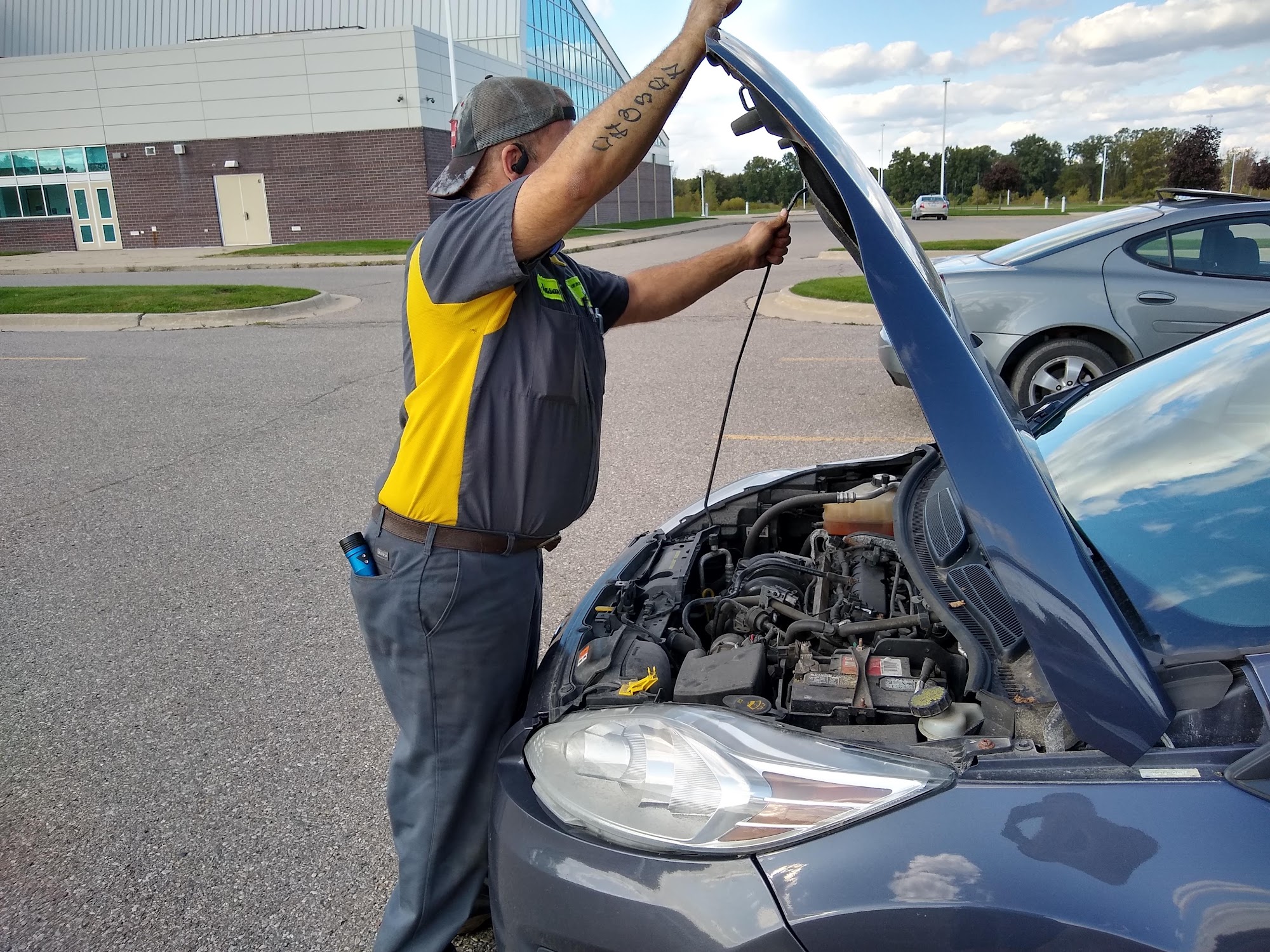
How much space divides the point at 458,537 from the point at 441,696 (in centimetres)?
36

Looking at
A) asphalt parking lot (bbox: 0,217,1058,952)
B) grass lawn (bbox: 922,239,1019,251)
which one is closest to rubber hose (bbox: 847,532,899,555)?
asphalt parking lot (bbox: 0,217,1058,952)

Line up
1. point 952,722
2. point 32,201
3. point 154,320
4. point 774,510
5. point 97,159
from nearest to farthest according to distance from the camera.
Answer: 1. point 952,722
2. point 774,510
3. point 154,320
4. point 97,159
5. point 32,201

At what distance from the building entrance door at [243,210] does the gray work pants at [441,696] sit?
32421 mm

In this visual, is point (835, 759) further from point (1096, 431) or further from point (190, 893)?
point (190, 893)

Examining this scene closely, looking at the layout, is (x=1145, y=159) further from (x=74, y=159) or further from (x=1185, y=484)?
(x=1185, y=484)

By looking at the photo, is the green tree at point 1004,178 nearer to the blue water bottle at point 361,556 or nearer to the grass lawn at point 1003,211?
the grass lawn at point 1003,211

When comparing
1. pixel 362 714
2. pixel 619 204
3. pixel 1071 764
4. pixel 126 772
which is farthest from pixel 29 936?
pixel 619 204

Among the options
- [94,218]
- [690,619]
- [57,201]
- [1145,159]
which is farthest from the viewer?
[1145,159]

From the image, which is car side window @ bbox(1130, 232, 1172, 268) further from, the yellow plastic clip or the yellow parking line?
the yellow plastic clip

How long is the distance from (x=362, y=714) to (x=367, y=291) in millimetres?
14379

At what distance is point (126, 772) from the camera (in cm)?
312

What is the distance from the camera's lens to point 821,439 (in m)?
6.54

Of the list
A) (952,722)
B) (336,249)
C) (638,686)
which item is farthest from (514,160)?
(336,249)

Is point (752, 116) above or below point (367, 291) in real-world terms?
above
